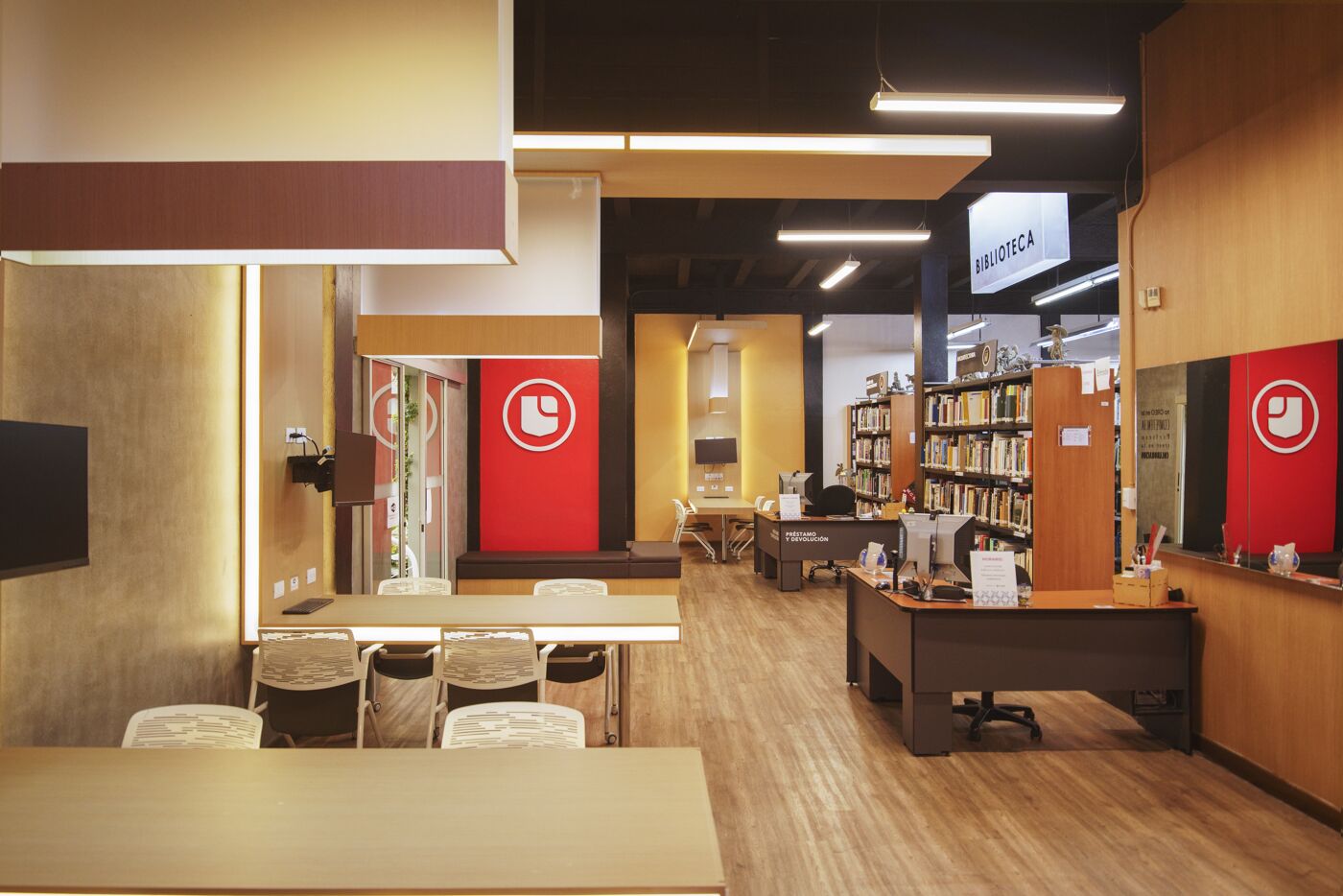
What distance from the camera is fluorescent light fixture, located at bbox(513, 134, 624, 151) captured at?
4.52 meters

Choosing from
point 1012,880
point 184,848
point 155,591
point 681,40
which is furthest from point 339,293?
point 1012,880

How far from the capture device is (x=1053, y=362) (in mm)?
6875

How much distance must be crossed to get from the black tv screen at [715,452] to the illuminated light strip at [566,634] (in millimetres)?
9091

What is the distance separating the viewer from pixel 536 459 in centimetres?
812

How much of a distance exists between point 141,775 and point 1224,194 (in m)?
5.61

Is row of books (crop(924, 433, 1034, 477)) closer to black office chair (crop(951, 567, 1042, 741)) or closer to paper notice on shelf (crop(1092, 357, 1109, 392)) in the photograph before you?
paper notice on shelf (crop(1092, 357, 1109, 392))

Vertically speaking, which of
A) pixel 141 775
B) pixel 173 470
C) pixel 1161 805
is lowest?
pixel 1161 805

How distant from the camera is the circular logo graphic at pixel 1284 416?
380 centimetres

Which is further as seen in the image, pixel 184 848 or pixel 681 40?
pixel 681 40

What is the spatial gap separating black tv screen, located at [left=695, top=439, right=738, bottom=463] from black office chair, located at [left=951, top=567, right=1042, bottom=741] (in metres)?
8.51

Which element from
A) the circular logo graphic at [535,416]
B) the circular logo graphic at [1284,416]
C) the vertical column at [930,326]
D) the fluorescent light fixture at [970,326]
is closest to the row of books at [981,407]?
the vertical column at [930,326]

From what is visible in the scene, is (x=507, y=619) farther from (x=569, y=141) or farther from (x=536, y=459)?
(x=536, y=459)

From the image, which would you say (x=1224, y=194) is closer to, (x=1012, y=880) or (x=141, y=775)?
(x=1012, y=880)

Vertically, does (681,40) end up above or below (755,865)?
above
